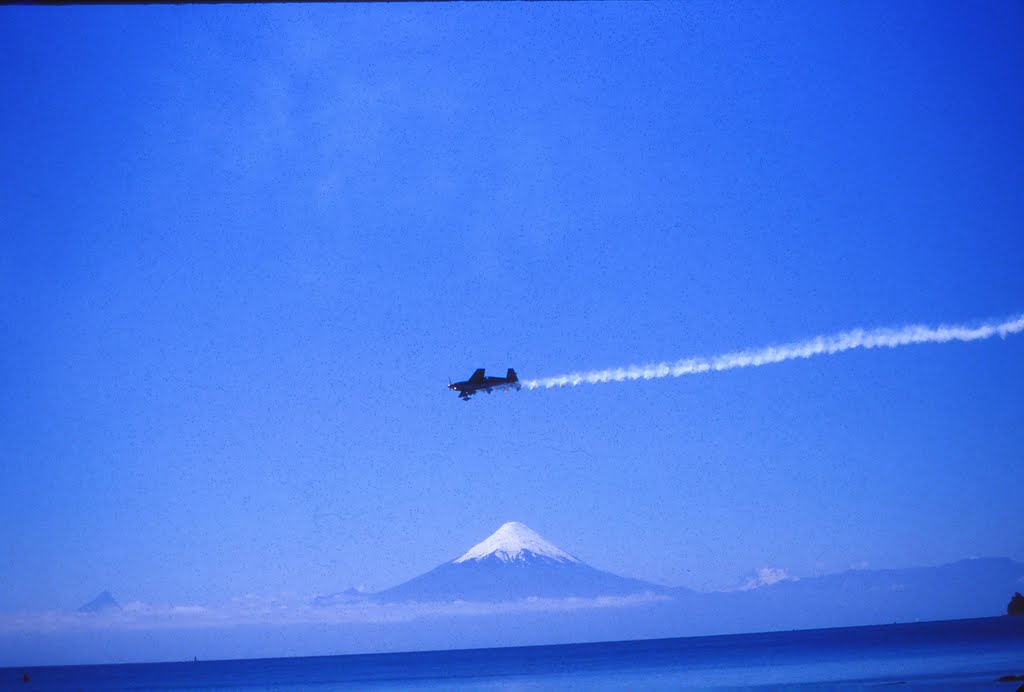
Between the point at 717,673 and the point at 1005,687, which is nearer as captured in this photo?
the point at 1005,687

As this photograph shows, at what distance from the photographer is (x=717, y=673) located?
282 ft

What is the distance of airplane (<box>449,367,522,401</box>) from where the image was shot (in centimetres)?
4444

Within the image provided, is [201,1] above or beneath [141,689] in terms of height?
above

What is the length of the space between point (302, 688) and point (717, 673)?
4723 centimetres

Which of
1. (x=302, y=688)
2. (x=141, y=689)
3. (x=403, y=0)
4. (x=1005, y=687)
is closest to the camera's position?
(x=403, y=0)

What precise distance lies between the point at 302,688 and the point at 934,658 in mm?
67596

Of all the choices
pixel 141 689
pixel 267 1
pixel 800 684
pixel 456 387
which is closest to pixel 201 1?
pixel 267 1

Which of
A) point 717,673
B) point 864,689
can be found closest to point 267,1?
point 864,689

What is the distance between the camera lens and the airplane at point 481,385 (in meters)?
44.4

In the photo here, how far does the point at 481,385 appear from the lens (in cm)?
4447

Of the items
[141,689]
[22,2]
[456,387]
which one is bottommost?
[141,689]

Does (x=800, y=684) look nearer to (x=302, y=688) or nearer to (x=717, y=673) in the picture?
(x=717, y=673)

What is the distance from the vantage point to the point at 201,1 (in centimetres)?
657

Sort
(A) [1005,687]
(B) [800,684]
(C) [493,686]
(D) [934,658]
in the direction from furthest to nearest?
(C) [493,686] < (D) [934,658] < (B) [800,684] < (A) [1005,687]
